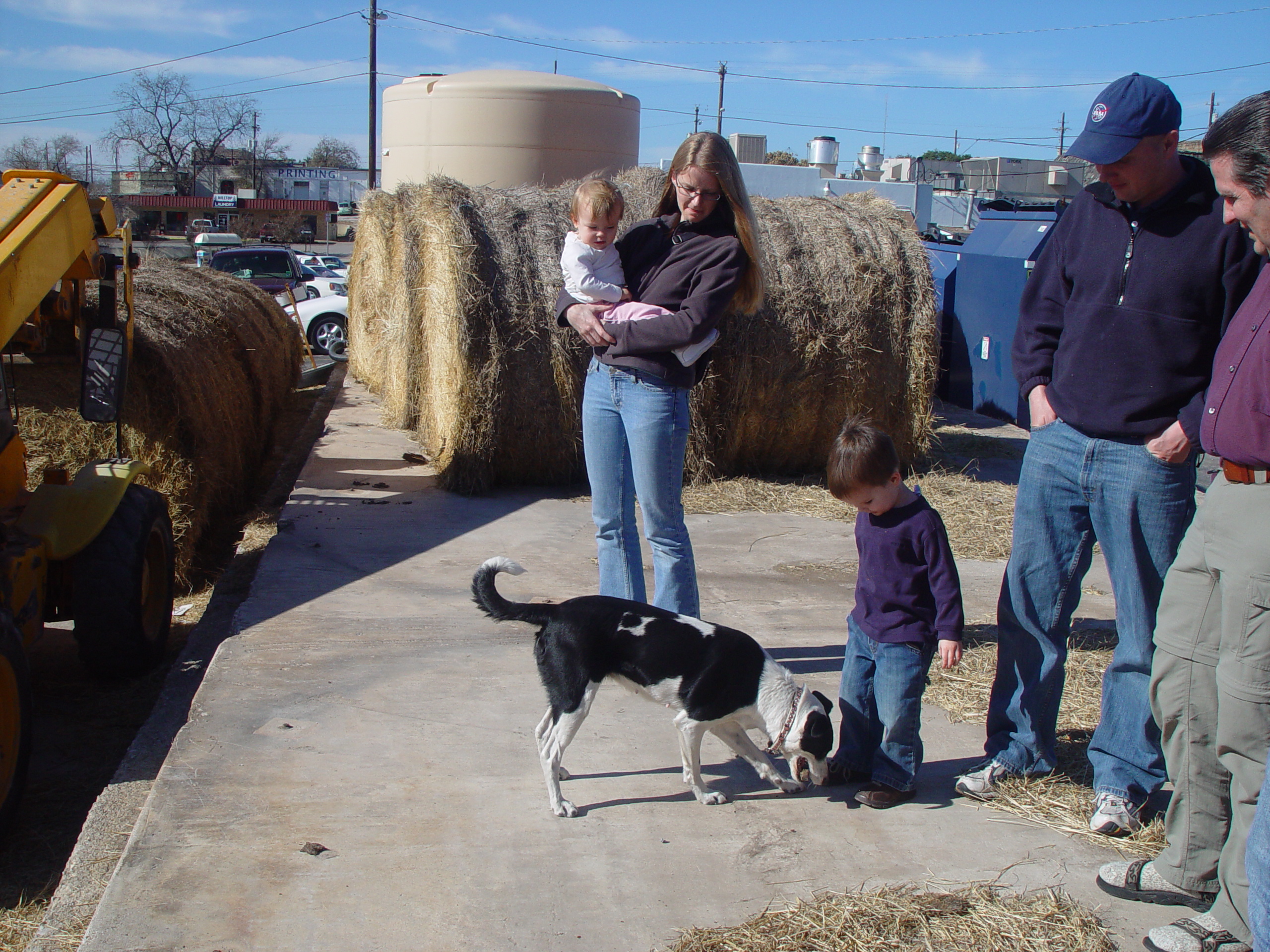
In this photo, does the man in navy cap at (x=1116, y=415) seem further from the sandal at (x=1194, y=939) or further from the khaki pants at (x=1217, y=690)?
the sandal at (x=1194, y=939)

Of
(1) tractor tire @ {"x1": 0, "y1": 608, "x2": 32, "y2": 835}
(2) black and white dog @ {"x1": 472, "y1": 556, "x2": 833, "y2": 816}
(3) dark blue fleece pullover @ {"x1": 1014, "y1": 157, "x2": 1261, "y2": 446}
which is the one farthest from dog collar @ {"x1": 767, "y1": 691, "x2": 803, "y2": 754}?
(1) tractor tire @ {"x1": 0, "y1": 608, "x2": 32, "y2": 835}

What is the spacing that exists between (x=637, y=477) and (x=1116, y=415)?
1481mm

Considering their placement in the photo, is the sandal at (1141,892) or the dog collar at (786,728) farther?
the dog collar at (786,728)

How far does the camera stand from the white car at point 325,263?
26.9 m

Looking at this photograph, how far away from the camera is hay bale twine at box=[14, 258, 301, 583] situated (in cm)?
543

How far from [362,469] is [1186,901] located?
20.0 ft

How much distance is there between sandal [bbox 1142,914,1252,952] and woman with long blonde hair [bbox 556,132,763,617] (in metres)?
1.64

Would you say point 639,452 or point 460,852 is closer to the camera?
point 460,852

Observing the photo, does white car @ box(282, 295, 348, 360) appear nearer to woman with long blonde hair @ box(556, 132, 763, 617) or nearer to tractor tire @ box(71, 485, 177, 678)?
tractor tire @ box(71, 485, 177, 678)

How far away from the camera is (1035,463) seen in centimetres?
286

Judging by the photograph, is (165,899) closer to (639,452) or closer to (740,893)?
(740,893)

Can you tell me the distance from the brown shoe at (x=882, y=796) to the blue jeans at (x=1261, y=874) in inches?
48.2

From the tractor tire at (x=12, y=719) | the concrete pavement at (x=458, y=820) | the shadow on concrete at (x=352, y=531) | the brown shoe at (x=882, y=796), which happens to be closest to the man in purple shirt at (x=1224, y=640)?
the concrete pavement at (x=458, y=820)

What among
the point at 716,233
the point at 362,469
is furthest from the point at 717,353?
the point at 716,233
